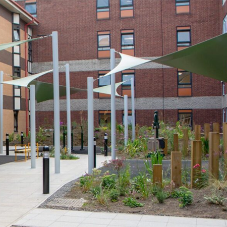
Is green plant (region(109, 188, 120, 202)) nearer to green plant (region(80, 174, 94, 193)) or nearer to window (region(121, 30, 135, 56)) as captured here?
green plant (region(80, 174, 94, 193))

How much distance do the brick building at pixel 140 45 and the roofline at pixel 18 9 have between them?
1356mm

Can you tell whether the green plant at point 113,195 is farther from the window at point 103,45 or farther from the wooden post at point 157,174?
the window at point 103,45

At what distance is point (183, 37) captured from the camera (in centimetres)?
2586

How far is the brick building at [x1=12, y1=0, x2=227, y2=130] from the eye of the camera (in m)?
25.4

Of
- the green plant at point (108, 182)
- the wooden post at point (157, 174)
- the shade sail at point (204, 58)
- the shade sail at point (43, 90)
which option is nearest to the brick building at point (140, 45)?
the shade sail at point (43, 90)

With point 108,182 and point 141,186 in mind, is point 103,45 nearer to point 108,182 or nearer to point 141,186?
point 108,182

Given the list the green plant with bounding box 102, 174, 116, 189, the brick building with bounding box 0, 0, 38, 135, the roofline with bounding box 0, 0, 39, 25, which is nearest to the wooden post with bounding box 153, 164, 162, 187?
the green plant with bounding box 102, 174, 116, 189

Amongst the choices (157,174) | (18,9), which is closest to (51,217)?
(157,174)

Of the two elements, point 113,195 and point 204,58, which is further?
point 204,58

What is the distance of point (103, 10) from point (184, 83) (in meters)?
8.26

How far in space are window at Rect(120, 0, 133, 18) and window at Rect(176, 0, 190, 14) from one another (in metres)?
3.45

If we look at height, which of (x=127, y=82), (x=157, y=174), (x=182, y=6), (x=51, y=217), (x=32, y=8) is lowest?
(x=51, y=217)

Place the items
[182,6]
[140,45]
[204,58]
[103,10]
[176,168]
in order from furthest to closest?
[103,10]
[140,45]
[182,6]
[204,58]
[176,168]

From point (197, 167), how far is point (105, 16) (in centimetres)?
2167
